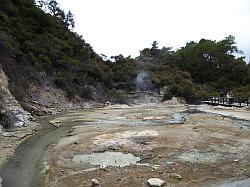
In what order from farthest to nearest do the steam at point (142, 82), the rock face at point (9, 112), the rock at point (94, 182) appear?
the steam at point (142, 82)
the rock face at point (9, 112)
the rock at point (94, 182)

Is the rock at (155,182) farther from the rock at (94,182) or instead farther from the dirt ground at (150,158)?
the rock at (94,182)

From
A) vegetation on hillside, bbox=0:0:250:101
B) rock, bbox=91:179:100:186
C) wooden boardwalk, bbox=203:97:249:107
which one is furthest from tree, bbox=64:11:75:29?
rock, bbox=91:179:100:186

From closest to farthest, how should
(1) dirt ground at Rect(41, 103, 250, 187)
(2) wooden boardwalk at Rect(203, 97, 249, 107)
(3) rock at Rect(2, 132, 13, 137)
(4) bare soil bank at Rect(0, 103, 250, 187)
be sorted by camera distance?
1. (1) dirt ground at Rect(41, 103, 250, 187)
2. (4) bare soil bank at Rect(0, 103, 250, 187)
3. (3) rock at Rect(2, 132, 13, 137)
4. (2) wooden boardwalk at Rect(203, 97, 249, 107)

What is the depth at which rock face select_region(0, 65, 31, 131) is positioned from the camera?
28500mm

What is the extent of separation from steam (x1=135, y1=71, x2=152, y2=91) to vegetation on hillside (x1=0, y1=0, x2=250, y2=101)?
73 cm

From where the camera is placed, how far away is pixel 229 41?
9512 cm

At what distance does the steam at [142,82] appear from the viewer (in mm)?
73938

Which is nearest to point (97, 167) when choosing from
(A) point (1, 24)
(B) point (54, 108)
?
(B) point (54, 108)

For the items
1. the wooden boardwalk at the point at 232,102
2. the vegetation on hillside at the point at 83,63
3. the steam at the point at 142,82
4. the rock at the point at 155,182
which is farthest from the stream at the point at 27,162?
the steam at the point at 142,82

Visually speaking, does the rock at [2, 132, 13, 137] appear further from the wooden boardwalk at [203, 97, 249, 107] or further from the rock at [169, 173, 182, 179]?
the wooden boardwalk at [203, 97, 249, 107]

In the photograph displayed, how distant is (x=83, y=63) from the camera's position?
66125 millimetres

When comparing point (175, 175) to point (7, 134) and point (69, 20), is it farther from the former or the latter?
point (69, 20)

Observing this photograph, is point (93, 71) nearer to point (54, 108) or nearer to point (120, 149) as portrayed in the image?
point (54, 108)

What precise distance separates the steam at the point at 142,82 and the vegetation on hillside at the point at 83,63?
0.73 m
